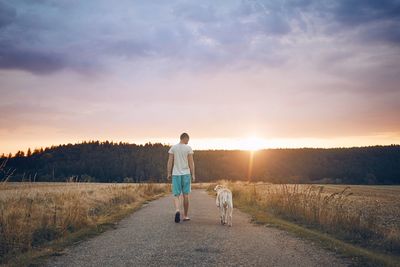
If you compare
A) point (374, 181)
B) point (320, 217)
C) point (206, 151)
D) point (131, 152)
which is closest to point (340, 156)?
point (374, 181)

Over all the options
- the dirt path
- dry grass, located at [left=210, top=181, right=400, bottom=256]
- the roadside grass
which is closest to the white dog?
the dirt path

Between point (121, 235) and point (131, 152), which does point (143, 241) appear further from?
point (131, 152)

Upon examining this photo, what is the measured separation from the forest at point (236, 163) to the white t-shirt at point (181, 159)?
79.2 m

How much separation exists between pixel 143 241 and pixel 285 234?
4.10 m

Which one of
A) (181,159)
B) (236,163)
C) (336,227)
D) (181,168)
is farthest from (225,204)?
(236,163)

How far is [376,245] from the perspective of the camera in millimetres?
9609

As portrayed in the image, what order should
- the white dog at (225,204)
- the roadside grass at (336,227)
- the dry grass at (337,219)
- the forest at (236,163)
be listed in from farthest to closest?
the forest at (236,163) < the white dog at (225,204) < the dry grass at (337,219) < the roadside grass at (336,227)

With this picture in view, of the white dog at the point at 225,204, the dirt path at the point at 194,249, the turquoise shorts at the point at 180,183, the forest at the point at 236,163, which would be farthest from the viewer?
the forest at the point at 236,163

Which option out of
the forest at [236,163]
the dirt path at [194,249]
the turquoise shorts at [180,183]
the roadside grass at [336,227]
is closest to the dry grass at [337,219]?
the roadside grass at [336,227]

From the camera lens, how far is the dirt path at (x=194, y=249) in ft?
22.6

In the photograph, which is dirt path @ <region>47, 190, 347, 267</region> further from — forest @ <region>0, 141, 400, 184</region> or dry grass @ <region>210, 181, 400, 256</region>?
forest @ <region>0, 141, 400, 184</region>

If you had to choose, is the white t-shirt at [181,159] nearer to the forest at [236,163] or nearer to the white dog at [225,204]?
the white dog at [225,204]

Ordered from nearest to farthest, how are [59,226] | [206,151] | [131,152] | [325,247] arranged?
1. [325,247]
2. [59,226]
3. [131,152]
4. [206,151]

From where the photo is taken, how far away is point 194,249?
7848mm
